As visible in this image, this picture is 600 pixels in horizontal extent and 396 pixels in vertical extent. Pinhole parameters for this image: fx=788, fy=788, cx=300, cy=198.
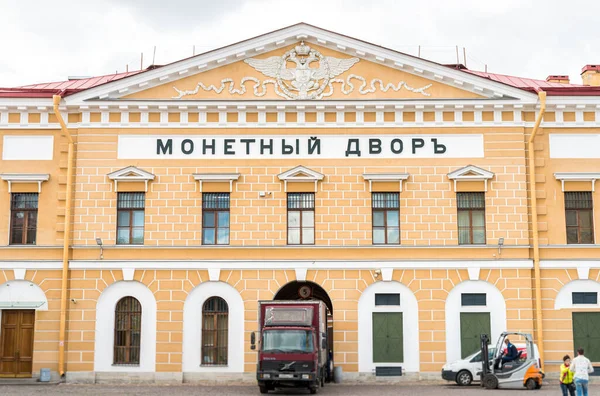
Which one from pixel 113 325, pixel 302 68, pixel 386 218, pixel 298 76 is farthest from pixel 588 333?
pixel 113 325

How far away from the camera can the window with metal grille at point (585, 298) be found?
28250 millimetres

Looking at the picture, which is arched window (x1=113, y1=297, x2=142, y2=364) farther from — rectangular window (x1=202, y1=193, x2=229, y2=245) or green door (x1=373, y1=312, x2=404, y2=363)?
green door (x1=373, y1=312, x2=404, y2=363)

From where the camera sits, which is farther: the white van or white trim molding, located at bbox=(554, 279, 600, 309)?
white trim molding, located at bbox=(554, 279, 600, 309)

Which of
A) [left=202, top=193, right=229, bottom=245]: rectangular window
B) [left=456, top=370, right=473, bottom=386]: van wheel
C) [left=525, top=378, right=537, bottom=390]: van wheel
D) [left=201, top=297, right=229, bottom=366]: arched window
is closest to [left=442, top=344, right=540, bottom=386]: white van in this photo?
[left=456, top=370, right=473, bottom=386]: van wheel

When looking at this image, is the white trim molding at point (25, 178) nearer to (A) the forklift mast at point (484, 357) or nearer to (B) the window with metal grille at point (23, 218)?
(B) the window with metal grille at point (23, 218)

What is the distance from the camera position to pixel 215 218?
95.0ft

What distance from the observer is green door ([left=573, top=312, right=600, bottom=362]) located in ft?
91.6

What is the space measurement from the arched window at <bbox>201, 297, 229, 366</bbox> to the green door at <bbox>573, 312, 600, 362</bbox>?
12.5m

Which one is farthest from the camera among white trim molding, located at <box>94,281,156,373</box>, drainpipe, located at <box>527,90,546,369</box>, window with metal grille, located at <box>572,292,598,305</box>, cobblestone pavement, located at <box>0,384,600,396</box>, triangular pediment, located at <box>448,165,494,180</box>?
triangular pediment, located at <box>448,165,494,180</box>

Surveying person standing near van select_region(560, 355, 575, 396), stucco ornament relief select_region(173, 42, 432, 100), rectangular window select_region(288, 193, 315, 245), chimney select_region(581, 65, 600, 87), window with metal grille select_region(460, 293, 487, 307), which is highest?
chimney select_region(581, 65, 600, 87)

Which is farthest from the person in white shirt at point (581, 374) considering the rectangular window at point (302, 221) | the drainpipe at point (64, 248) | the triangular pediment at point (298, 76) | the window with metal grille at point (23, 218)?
the window with metal grille at point (23, 218)

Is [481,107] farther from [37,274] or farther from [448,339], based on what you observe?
[37,274]

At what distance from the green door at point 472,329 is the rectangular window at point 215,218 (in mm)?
9092

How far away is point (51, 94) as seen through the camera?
29125mm
